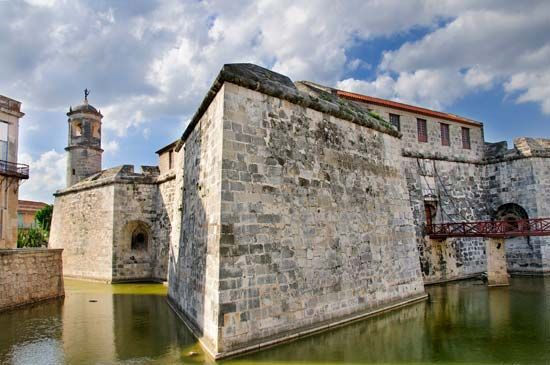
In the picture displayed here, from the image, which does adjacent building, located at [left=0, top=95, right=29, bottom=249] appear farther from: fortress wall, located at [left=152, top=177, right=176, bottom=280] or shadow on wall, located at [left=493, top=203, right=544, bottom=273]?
shadow on wall, located at [left=493, top=203, right=544, bottom=273]

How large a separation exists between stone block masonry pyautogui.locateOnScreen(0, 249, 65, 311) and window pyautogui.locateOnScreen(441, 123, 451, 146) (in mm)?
15980

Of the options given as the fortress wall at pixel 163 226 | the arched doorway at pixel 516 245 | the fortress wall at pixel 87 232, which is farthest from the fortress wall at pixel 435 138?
the fortress wall at pixel 87 232

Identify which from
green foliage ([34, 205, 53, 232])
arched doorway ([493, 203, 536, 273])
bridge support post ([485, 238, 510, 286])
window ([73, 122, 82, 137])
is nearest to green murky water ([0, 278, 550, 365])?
bridge support post ([485, 238, 510, 286])

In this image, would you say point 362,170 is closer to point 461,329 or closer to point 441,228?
point 461,329

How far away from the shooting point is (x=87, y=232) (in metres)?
19.2

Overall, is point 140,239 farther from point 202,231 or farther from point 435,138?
point 435,138

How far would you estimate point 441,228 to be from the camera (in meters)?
16.3

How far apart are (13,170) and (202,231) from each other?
961 cm

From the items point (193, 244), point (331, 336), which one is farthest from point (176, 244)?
point (331, 336)

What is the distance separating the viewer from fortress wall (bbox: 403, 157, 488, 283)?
52.3 ft

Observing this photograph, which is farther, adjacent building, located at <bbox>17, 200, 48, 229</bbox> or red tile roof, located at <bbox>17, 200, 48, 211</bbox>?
red tile roof, located at <bbox>17, 200, 48, 211</bbox>

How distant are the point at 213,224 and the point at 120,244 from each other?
1209 centimetres

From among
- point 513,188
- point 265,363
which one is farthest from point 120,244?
point 513,188

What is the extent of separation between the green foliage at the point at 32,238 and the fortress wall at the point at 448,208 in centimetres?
2312
